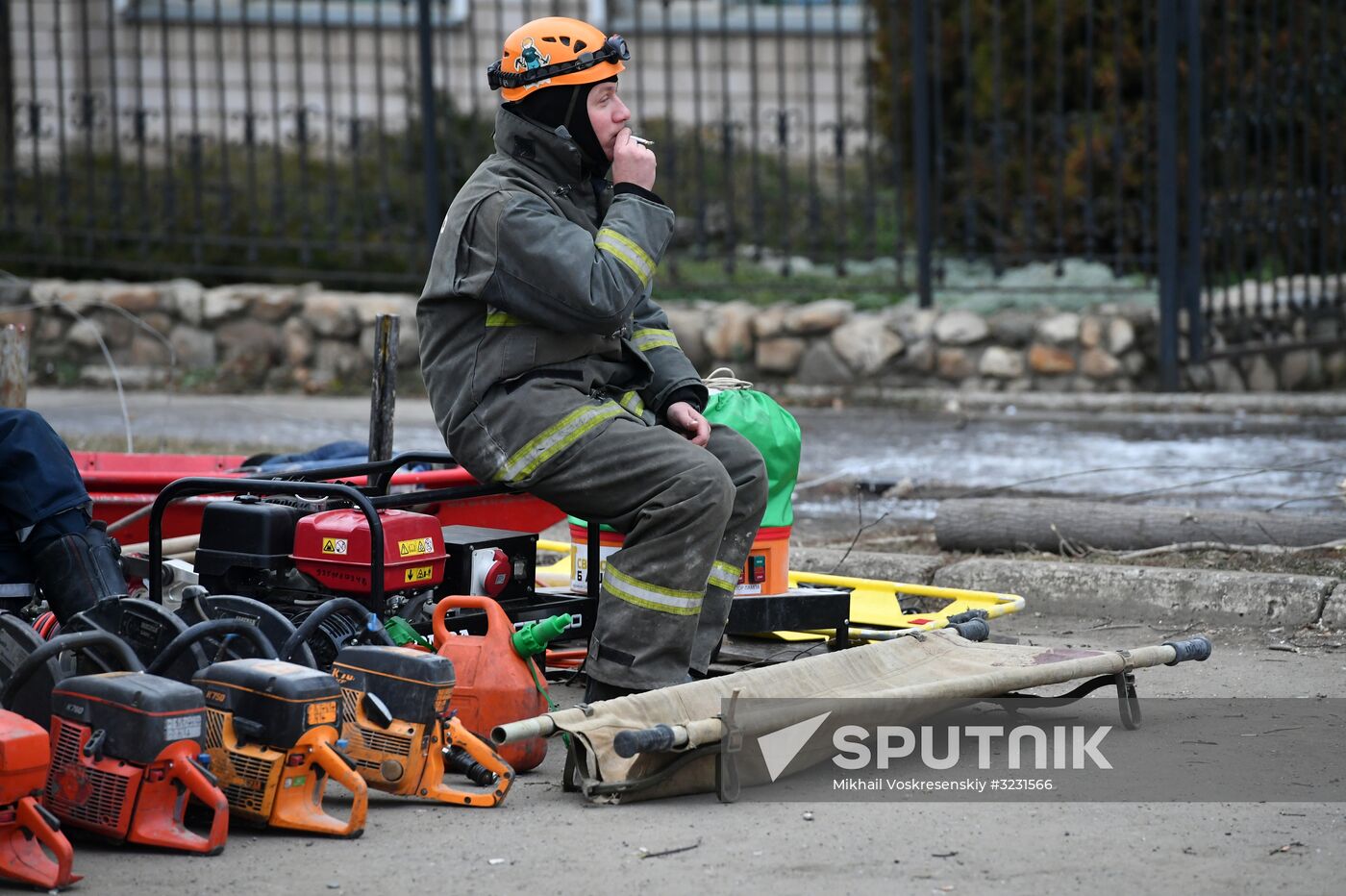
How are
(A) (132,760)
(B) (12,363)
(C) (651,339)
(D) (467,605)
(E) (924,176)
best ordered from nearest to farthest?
1. (A) (132,760)
2. (D) (467,605)
3. (C) (651,339)
4. (B) (12,363)
5. (E) (924,176)

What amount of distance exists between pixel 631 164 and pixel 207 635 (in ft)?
5.05

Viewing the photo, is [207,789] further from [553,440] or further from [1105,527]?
Answer: [1105,527]

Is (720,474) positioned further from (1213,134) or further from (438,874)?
(1213,134)

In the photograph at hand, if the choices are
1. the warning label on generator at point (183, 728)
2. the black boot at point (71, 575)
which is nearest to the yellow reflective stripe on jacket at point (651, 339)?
the black boot at point (71, 575)

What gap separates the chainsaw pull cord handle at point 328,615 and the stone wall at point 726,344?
6.50 meters

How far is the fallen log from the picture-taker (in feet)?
18.7

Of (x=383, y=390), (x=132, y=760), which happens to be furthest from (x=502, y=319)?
(x=132, y=760)

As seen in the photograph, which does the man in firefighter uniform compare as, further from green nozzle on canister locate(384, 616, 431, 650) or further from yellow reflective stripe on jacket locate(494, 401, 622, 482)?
green nozzle on canister locate(384, 616, 431, 650)


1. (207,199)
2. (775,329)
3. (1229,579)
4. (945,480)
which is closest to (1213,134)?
(775,329)

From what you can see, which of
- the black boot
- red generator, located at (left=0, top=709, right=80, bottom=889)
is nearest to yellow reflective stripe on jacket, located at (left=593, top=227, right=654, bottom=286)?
the black boot

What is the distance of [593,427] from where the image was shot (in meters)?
3.95

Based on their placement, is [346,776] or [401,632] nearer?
[346,776]

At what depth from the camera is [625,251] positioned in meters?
3.96

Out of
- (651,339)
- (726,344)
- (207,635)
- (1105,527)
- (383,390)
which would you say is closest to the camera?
(207,635)
